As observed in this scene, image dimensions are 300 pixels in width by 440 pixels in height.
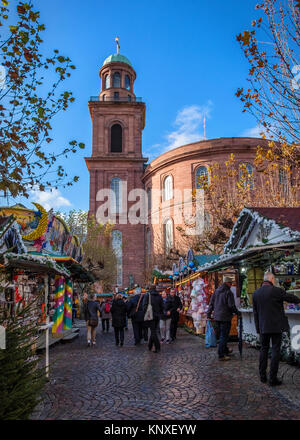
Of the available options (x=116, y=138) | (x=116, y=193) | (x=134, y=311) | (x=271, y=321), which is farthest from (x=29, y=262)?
(x=116, y=138)

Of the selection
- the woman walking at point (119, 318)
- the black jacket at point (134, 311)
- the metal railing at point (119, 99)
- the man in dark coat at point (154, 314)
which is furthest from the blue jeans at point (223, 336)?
the metal railing at point (119, 99)

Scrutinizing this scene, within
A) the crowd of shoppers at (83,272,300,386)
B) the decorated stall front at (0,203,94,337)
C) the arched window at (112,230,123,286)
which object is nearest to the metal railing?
the arched window at (112,230,123,286)

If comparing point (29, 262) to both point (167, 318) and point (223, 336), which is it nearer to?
point (223, 336)

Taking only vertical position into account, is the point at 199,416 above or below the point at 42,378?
below

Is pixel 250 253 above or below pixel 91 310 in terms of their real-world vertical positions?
above

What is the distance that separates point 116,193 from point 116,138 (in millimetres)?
7732

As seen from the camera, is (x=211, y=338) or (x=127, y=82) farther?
(x=127, y=82)

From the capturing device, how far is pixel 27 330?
3590 mm

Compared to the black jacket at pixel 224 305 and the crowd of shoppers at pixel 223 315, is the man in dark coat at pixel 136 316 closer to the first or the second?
the crowd of shoppers at pixel 223 315

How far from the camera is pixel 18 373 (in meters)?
3.37

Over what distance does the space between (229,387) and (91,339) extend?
739 centimetres

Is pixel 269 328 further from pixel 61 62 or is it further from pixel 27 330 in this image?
pixel 61 62

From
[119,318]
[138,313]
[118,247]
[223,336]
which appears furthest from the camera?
[118,247]
